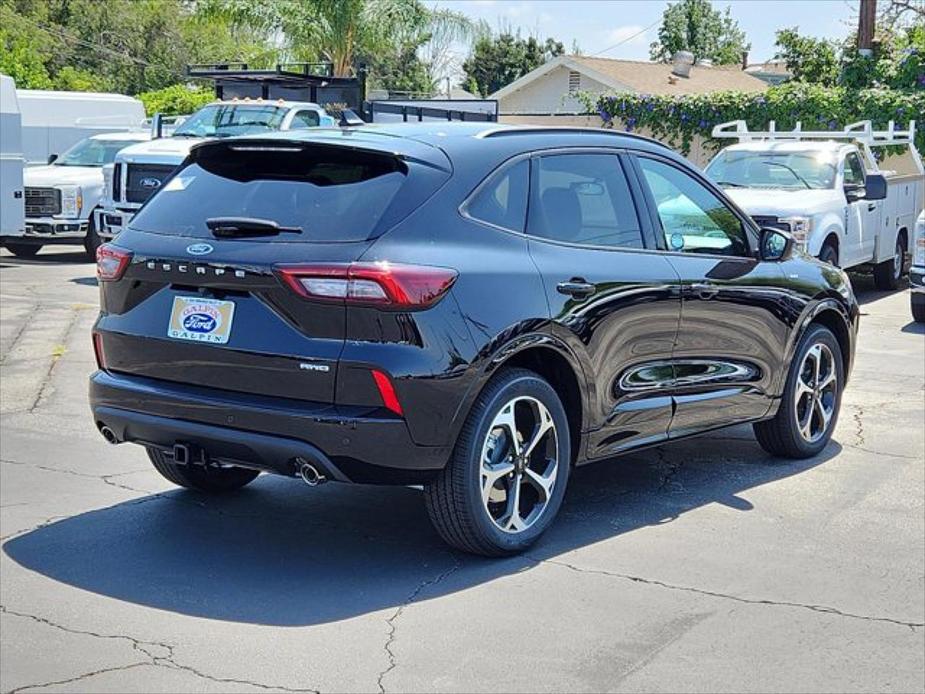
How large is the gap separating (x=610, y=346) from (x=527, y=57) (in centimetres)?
6878

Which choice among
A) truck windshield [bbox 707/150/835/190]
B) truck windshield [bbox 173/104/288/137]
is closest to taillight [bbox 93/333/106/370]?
truck windshield [bbox 707/150/835/190]

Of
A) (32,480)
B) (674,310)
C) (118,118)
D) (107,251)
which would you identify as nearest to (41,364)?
(32,480)

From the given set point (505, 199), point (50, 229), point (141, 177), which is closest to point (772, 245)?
point (505, 199)

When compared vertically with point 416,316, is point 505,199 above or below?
above

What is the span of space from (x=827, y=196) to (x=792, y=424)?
25.0 feet

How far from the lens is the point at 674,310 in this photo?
Result: 6773mm

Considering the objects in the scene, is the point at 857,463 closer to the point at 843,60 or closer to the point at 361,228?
the point at 361,228

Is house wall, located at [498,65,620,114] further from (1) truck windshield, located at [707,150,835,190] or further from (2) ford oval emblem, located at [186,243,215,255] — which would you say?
(2) ford oval emblem, located at [186,243,215,255]

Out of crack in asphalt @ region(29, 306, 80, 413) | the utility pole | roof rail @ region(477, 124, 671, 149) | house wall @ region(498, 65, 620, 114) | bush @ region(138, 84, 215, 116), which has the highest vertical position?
the utility pole

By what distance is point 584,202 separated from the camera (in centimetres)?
646

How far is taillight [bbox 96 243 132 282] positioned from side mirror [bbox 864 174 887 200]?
35.8ft

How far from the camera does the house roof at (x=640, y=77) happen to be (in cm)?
4447

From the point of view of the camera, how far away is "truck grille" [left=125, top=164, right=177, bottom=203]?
17.5 m

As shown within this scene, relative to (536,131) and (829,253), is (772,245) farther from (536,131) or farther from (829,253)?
(829,253)
